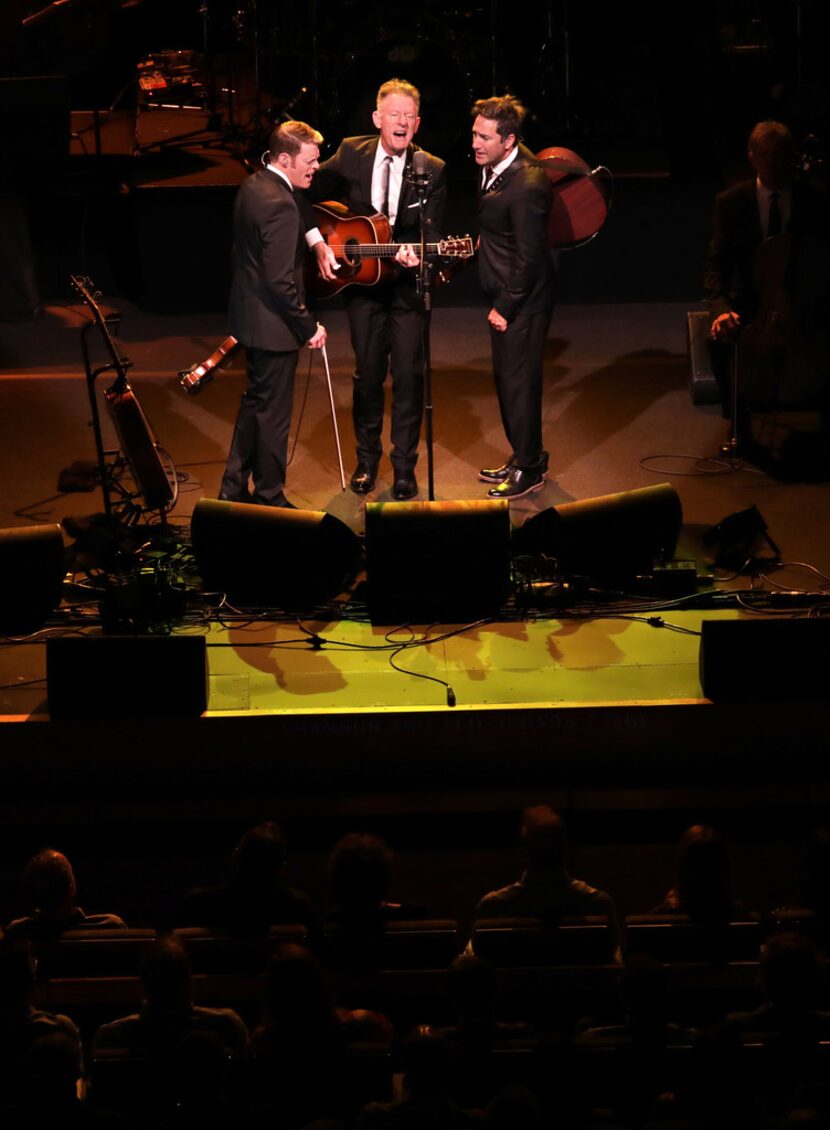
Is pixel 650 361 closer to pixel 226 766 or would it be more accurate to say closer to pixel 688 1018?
pixel 226 766

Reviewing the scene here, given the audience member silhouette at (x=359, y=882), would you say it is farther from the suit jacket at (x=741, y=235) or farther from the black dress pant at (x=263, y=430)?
the suit jacket at (x=741, y=235)

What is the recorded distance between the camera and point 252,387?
735 cm

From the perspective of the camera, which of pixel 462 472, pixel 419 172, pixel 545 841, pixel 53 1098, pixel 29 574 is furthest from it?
pixel 462 472

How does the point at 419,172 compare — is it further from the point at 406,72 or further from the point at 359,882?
the point at 406,72

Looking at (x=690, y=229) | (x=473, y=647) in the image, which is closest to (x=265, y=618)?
(x=473, y=647)

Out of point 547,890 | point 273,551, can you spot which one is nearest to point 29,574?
point 273,551

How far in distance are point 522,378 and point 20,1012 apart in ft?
14.3

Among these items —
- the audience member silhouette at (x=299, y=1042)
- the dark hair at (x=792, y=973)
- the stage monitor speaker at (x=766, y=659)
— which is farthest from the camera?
the stage monitor speaker at (x=766, y=659)

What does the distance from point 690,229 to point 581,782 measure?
550 cm

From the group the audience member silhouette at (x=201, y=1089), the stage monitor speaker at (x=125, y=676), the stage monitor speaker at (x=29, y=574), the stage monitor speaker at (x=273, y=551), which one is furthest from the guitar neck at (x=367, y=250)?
the audience member silhouette at (x=201, y=1089)

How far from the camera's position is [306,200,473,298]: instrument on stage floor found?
738 cm

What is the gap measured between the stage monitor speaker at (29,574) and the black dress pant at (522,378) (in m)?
2.30

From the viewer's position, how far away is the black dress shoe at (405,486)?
7789 millimetres

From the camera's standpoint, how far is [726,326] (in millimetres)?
7750
